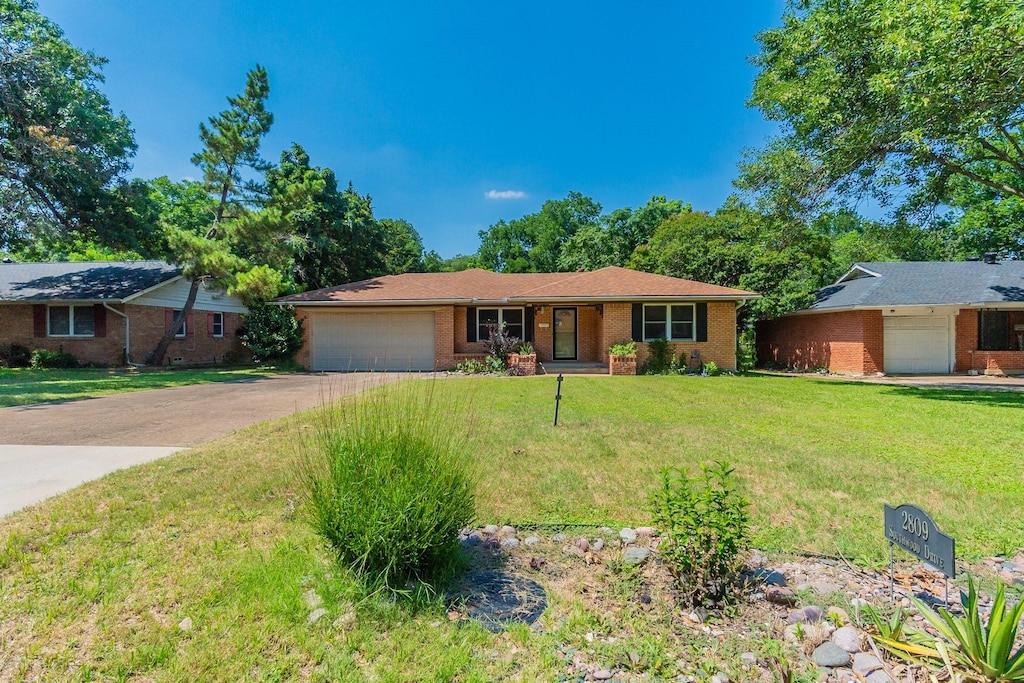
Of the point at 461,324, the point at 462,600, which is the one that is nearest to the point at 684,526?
the point at 462,600

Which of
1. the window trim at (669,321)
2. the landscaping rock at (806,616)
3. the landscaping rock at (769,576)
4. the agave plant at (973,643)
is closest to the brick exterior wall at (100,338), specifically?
the window trim at (669,321)

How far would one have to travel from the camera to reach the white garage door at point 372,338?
689 inches

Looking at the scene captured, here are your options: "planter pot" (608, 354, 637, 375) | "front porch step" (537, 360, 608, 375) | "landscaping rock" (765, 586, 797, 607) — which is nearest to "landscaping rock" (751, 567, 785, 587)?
"landscaping rock" (765, 586, 797, 607)

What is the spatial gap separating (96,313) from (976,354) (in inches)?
1284

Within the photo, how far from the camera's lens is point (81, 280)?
783 inches

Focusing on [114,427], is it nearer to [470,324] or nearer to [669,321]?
[470,324]

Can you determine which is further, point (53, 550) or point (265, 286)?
point (265, 286)

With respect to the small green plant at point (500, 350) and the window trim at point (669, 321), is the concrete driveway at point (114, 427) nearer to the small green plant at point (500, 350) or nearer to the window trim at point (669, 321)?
the small green plant at point (500, 350)

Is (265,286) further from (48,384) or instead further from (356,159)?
(356,159)

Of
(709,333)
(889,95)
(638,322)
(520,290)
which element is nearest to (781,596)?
(889,95)

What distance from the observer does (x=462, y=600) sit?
280 cm

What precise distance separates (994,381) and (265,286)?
2371 centimetres

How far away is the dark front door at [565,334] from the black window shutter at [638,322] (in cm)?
233

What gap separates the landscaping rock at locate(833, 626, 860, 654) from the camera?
7.73ft
